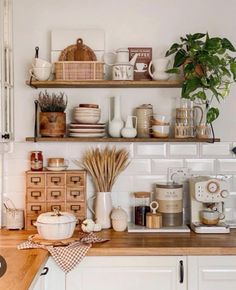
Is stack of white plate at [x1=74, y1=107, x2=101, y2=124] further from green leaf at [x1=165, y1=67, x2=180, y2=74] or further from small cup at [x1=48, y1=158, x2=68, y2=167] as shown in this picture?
green leaf at [x1=165, y1=67, x2=180, y2=74]

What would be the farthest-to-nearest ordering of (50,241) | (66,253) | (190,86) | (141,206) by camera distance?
(141,206)
(190,86)
(50,241)
(66,253)

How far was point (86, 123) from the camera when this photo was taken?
115 inches

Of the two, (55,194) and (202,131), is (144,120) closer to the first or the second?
(202,131)

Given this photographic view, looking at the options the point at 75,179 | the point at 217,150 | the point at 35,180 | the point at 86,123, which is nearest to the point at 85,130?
the point at 86,123

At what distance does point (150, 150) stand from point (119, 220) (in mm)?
526

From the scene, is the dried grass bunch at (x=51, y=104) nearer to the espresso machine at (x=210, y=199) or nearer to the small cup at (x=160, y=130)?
the small cup at (x=160, y=130)

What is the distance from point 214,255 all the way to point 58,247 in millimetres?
804

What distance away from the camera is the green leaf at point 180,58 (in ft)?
9.39

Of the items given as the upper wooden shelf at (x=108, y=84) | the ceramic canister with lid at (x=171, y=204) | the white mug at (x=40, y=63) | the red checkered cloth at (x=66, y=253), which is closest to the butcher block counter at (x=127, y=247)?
the red checkered cloth at (x=66, y=253)

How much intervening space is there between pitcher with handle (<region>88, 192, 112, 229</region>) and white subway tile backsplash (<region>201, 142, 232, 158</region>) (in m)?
0.69

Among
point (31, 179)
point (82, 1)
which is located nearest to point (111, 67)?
point (82, 1)

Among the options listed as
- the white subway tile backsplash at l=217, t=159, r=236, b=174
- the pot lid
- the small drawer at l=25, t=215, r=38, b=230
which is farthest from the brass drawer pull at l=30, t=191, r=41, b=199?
the white subway tile backsplash at l=217, t=159, r=236, b=174

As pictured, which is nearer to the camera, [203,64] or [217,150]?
[203,64]

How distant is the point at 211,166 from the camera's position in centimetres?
311
